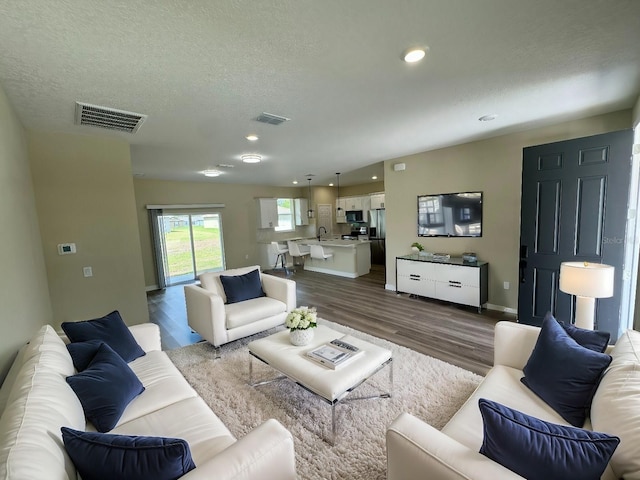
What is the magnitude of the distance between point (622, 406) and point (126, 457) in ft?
6.28

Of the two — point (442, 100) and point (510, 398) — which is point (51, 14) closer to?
point (442, 100)

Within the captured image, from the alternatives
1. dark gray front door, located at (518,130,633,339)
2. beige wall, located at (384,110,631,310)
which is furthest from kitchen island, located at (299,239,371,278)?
dark gray front door, located at (518,130,633,339)

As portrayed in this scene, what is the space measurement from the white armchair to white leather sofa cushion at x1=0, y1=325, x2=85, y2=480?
1.42 m

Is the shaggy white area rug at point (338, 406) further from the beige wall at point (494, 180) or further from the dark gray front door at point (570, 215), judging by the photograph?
the beige wall at point (494, 180)

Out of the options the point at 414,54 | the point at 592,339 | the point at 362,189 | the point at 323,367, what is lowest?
the point at 323,367

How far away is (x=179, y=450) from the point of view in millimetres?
969

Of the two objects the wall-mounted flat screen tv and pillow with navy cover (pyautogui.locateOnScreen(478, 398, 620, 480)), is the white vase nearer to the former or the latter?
pillow with navy cover (pyautogui.locateOnScreen(478, 398, 620, 480))

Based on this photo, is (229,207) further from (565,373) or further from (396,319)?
(565,373)

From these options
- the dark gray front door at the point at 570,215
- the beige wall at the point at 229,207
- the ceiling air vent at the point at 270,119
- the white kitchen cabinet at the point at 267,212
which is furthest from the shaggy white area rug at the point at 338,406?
the white kitchen cabinet at the point at 267,212

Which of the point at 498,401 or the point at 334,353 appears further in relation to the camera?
the point at 334,353

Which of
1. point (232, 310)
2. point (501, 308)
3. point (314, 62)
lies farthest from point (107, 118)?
point (501, 308)

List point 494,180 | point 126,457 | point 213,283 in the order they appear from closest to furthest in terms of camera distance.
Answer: point 126,457
point 213,283
point 494,180

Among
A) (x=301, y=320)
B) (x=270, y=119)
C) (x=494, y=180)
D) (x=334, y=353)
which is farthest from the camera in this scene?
(x=494, y=180)

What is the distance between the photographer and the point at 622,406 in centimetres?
111
